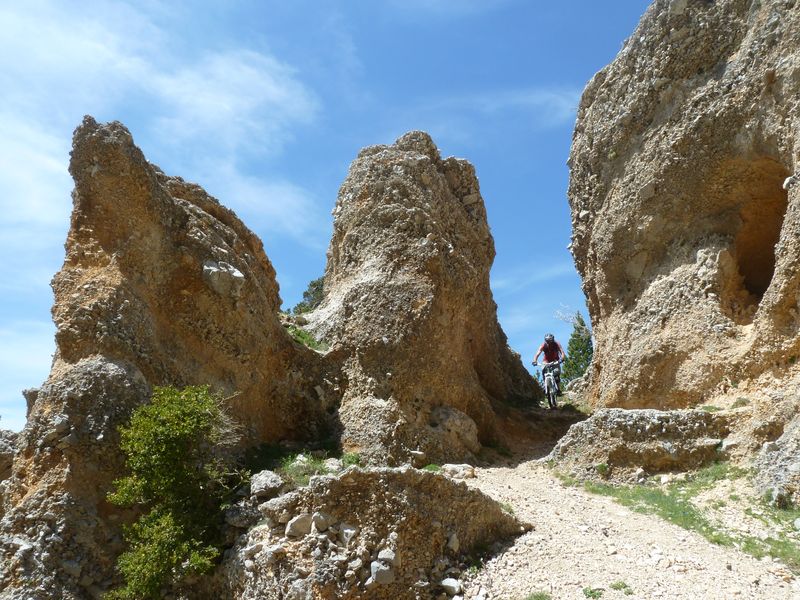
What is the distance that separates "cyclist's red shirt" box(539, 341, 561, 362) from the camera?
21.6 metres

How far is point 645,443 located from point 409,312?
5772 millimetres

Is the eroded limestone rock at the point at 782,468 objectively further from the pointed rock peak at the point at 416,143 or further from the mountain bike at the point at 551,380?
the pointed rock peak at the point at 416,143

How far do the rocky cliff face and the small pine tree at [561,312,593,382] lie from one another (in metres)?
17.3

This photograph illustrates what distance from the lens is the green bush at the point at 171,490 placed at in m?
10.0

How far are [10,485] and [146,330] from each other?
3.35 meters

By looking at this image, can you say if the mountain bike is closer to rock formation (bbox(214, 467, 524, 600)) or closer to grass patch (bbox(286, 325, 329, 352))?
grass patch (bbox(286, 325, 329, 352))

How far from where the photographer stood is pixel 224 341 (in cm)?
1455

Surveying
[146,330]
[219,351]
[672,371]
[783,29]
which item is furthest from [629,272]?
[146,330]

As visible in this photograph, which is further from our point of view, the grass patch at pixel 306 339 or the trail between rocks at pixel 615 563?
the grass patch at pixel 306 339

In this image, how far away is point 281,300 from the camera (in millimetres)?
18781

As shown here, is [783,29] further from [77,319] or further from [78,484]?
[78,484]

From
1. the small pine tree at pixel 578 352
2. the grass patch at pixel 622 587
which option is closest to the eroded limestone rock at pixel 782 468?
the grass patch at pixel 622 587

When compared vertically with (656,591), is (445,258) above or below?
above

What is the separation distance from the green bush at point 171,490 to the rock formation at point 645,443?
22.9ft
